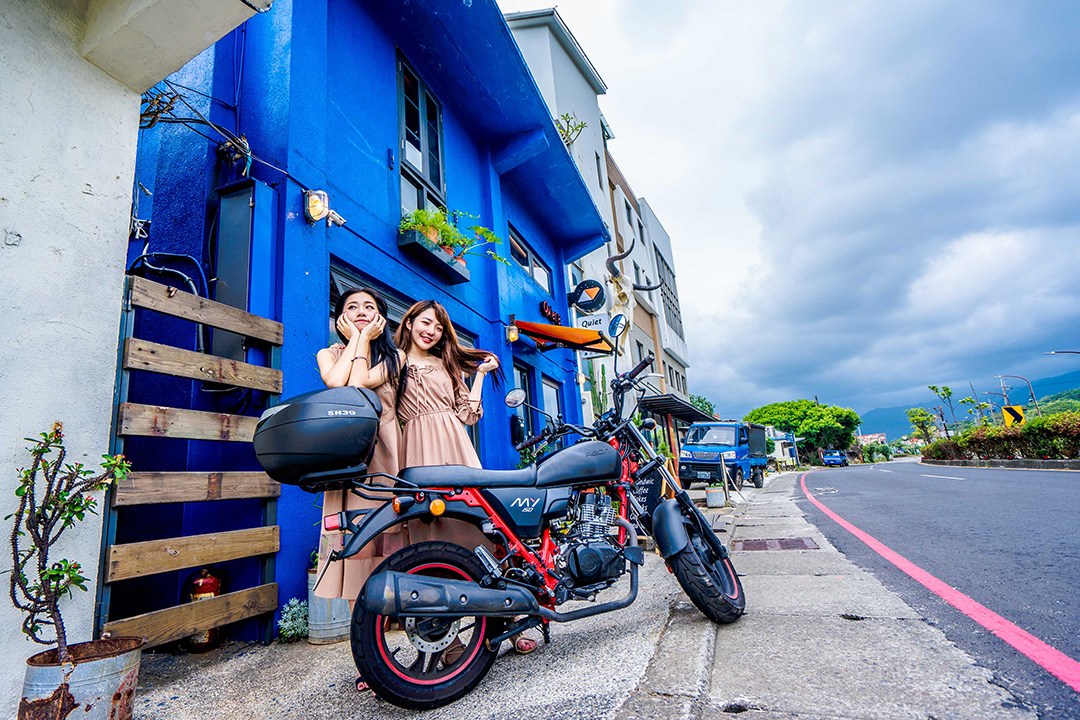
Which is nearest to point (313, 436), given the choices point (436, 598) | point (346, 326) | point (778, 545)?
point (436, 598)

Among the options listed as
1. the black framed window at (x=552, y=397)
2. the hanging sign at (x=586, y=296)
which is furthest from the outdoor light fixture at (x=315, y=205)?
the hanging sign at (x=586, y=296)

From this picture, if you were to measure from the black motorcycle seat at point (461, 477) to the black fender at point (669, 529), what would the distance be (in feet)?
2.92

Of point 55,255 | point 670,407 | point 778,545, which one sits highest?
point 670,407

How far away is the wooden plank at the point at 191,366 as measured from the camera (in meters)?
2.62

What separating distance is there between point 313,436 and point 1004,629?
10.2 feet

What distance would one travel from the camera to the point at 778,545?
17.4 ft

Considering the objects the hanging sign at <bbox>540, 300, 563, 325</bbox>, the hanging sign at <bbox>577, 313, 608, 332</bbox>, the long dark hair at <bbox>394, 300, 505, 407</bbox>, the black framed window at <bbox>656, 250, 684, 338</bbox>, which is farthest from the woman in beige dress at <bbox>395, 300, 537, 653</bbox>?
the black framed window at <bbox>656, 250, 684, 338</bbox>

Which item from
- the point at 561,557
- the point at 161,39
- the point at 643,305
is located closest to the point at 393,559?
the point at 561,557

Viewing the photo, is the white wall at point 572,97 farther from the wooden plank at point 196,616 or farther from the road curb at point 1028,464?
the road curb at point 1028,464

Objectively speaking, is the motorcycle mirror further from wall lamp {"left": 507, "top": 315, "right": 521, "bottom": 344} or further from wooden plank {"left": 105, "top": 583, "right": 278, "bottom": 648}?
wall lamp {"left": 507, "top": 315, "right": 521, "bottom": 344}

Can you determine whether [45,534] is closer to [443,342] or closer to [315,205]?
[443,342]

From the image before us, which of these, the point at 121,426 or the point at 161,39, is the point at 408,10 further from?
the point at 121,426

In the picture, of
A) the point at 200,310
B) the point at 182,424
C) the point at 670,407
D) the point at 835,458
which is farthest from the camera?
the point at 835,458

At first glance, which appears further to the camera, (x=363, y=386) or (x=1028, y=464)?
(x=1028, y=464)
